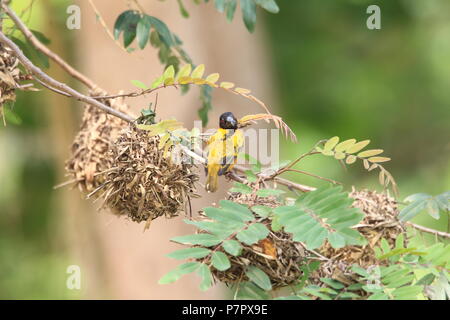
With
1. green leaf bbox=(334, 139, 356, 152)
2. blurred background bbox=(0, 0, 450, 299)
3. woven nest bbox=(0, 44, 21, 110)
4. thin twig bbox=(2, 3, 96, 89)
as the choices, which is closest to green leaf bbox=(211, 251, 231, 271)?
green leaf bbox=(334, 139, 356, 152)

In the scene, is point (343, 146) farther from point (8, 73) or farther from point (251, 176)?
point (8, 73)

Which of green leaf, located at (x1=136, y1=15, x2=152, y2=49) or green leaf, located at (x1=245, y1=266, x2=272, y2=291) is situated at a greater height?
green leaf, located at (x1=136, y1=15, x2=152, y2=49)

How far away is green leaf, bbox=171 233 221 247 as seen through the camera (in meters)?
2.08

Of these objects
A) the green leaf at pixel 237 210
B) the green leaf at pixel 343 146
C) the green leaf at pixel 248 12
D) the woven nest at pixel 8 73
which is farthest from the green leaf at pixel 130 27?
the green leaf at pixel 237 210

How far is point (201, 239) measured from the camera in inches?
83.0

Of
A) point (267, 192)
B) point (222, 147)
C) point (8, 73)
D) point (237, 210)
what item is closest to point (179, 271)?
point (237, 210)

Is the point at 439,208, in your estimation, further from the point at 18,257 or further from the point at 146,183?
the point at 18,257

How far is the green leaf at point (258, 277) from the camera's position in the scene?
6.97ft

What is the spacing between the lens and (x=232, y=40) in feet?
23.5

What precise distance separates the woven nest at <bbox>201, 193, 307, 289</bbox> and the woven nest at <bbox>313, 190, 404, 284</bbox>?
21 cm

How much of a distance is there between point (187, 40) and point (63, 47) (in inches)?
77.3

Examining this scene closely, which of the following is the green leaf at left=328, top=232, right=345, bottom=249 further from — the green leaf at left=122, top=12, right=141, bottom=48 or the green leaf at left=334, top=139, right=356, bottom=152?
the green leaf at left=122, top=12, right=141, bottom=48

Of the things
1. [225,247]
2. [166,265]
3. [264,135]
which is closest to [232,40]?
[166,265]

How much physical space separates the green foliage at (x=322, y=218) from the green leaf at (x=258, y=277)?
0.51 feet
